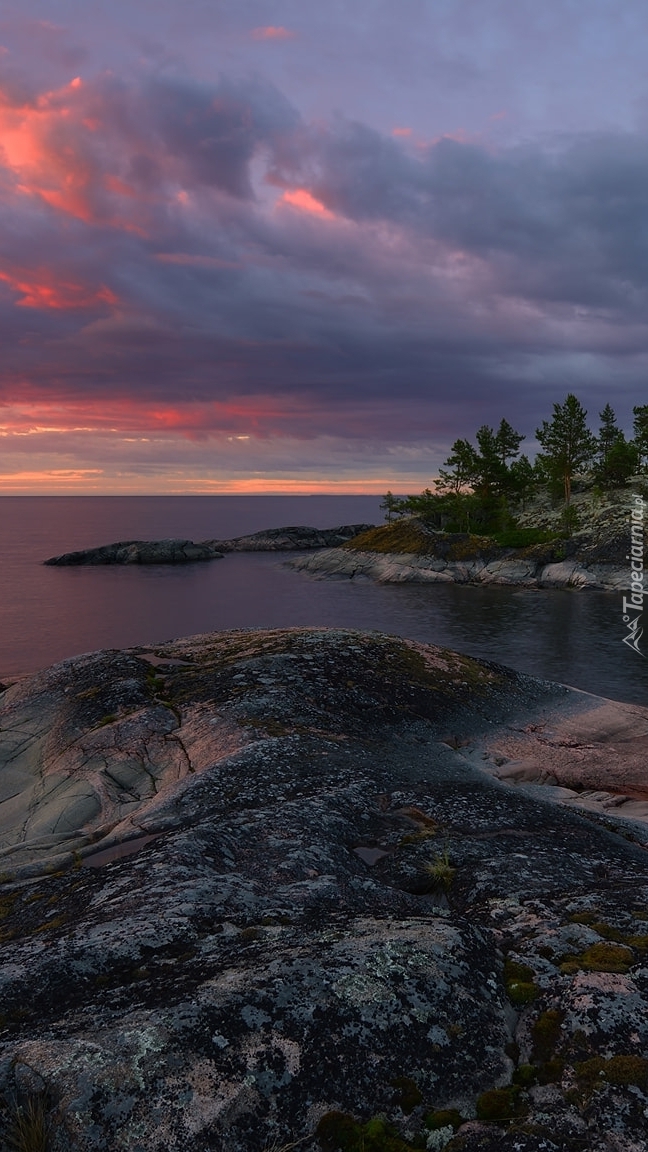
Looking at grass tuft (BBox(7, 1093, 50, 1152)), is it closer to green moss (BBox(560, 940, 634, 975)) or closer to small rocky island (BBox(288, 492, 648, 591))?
green moss (BBox(560, 940, 634, 975))

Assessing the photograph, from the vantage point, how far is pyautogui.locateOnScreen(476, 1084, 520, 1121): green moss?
299 inches

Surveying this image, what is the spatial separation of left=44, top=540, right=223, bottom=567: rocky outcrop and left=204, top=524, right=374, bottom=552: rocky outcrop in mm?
18699

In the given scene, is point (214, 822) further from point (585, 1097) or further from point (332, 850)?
point (585, 1097)

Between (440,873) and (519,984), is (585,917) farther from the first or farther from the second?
(440,873)

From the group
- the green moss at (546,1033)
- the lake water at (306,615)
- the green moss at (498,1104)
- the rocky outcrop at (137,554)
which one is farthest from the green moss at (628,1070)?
the rocky outcrop at (137,554)

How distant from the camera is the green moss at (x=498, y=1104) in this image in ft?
24.9

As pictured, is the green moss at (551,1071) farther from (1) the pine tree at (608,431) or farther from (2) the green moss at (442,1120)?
(1) the pine tree at (608,431)

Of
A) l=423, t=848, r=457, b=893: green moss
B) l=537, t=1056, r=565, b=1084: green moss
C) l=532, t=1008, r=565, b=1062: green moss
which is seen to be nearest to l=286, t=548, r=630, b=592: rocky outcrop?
l=423, t=848, r=457, b=893: green moss

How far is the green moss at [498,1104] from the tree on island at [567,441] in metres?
129

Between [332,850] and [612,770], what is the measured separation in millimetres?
16692

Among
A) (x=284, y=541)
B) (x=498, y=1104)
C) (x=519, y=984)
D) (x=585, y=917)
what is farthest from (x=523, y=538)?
(x=498, y=1104)

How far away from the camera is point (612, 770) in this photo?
88.2 ft

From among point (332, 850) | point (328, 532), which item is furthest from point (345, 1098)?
point (328, 532)

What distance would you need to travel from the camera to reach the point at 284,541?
506ft
